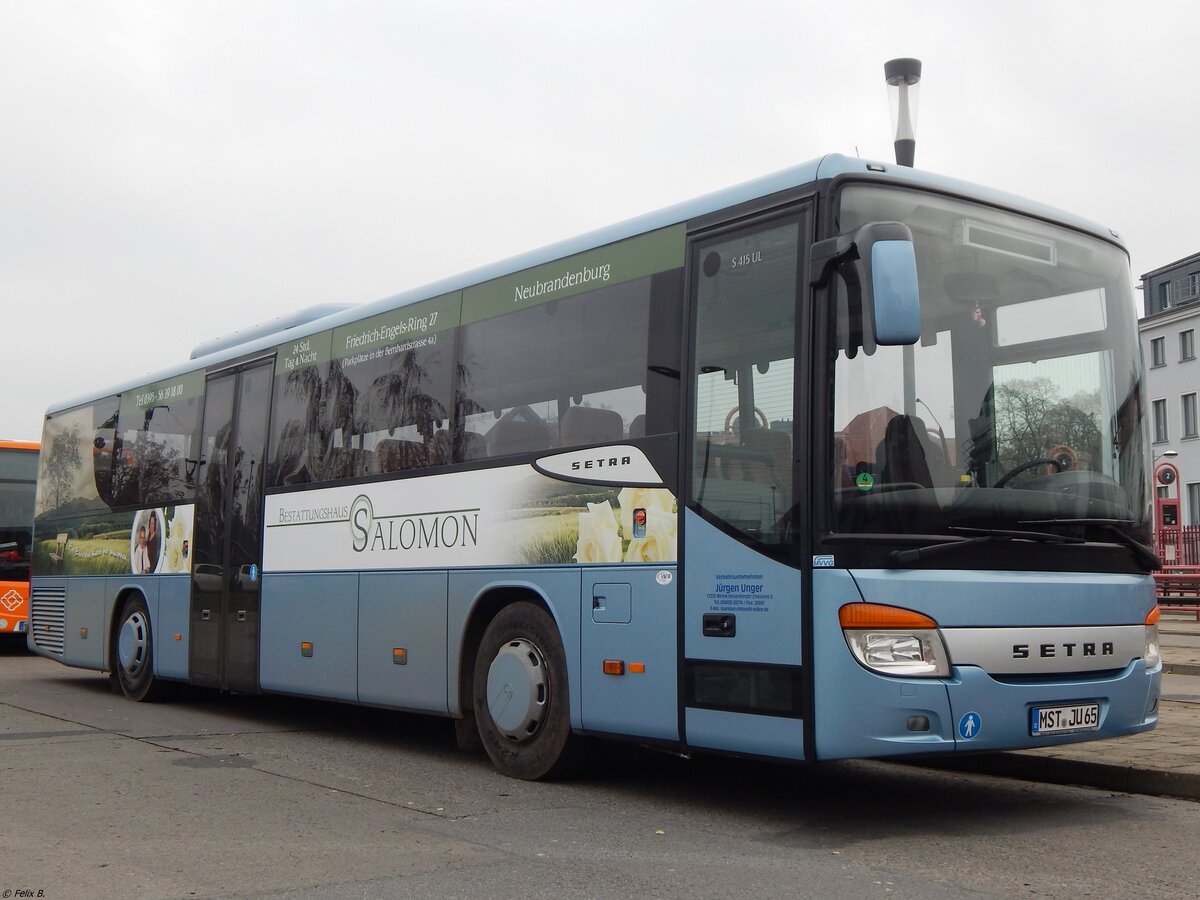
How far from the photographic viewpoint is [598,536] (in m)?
8.12

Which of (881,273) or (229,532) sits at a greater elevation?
(881,273)

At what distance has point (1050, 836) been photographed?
6816mm

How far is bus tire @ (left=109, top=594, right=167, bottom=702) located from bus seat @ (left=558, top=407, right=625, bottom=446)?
709 centimetres

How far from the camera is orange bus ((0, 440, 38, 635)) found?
21.4 metres

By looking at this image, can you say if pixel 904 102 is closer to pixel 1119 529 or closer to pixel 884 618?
pixel 1119 529

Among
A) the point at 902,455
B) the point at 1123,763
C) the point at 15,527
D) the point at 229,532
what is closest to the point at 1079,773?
the point at 1123,763

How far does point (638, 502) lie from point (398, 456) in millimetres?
2884

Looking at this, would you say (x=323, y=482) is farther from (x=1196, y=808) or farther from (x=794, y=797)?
(x=1196, y=808)

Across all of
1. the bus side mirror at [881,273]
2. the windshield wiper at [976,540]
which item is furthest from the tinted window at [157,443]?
the windshield wiper at [976,540]

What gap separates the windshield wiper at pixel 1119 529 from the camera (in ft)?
Answer: 23.2

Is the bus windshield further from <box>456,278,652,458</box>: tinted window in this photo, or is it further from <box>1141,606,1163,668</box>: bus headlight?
<box>456,278,652,458</box>: tinted window

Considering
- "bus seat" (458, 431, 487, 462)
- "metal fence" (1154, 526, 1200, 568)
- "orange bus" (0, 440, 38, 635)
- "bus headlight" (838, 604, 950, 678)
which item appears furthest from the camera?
"metal fence" (1154, 526, 1200, 568)

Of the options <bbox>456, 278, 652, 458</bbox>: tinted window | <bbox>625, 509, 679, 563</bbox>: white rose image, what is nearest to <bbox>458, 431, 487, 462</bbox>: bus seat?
<bbox>456, 278, 652, 458</bbox>: tinted window

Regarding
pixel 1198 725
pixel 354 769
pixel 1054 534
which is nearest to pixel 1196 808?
pixel 1054 534
